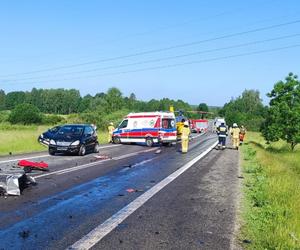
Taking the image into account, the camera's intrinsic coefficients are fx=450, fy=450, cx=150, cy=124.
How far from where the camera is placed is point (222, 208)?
28.2 feet

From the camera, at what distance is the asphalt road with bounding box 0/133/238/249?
6.14 meters

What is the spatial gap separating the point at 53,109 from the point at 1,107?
22.4 metres

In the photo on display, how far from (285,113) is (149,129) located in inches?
707

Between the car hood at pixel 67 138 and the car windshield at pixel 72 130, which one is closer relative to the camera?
the car hood at pixel 67 138

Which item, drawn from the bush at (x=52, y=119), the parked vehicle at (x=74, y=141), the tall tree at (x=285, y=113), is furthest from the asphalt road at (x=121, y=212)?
the bush at (x=52, y=119)

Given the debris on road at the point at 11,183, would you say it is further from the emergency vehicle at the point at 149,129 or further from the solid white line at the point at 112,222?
the emergency vehicle at the point at 149,129

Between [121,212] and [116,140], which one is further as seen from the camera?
[116,140]

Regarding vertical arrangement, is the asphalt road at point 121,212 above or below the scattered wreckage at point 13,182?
below

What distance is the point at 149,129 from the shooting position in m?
29.8

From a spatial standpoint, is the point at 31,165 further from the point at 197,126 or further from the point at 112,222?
the point at 197,126

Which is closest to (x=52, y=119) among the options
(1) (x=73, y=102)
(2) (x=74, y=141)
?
(2) (x=74, y=141)

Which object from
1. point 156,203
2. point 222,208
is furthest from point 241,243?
point 156,203

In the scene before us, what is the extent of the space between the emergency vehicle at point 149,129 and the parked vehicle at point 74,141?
7524mm

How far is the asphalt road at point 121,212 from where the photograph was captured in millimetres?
6141
